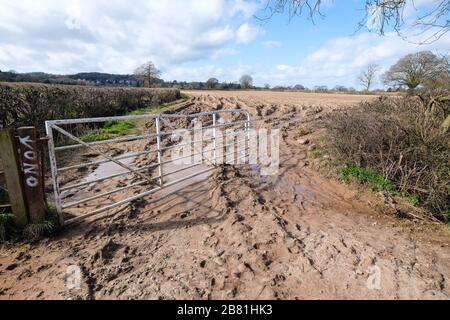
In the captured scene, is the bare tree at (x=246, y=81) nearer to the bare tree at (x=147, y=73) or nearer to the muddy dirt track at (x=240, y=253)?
the bare tree at (x=147, y=73)

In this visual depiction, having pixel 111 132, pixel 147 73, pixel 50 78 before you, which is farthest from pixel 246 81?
pixel 111 132

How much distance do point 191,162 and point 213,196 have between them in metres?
2.19

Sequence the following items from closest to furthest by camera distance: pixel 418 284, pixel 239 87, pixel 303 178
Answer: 1. pixel 418 284
2. pixel 303 178
3. pixel 239 87

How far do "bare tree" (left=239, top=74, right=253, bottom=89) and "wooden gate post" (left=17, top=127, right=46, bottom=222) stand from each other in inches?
2774

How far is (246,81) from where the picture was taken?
7406 cm

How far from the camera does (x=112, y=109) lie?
18.0 metres

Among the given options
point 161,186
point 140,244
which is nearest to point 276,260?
point 140,244

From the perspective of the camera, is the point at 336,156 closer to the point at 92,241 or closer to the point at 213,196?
the point at 213,196

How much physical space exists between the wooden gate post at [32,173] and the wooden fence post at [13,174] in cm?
7

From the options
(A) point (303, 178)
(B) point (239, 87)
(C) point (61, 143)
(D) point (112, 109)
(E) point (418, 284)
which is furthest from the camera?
(B) point (239, 87)

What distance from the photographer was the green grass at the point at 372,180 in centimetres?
602

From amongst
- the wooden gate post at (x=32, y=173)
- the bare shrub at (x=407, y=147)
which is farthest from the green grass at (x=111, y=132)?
the bare shrub at (x=407, y=147)

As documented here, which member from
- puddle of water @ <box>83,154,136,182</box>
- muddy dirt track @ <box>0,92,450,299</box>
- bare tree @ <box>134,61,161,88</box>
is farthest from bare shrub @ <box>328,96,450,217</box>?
bare tree @ <box>134,61,161,88</box>

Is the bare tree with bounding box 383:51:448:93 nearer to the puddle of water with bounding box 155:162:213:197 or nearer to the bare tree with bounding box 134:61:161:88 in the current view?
the puddle of water with bounding box 155:162:213:197
